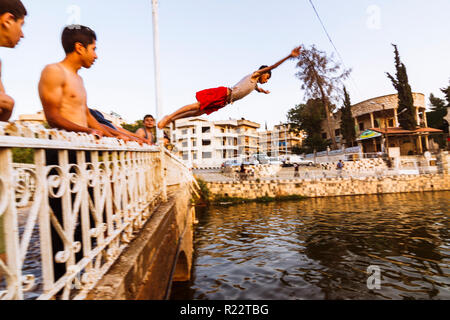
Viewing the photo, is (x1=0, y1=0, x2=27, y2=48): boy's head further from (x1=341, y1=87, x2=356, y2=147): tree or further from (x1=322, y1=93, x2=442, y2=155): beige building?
(x1=341, y1=87, x2=356, y2=147): tree

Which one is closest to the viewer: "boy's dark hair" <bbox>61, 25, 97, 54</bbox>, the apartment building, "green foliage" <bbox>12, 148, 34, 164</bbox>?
"boy's dark hair" <bbox>61, 25, 97, 54</bbox>

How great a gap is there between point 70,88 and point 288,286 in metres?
6.20

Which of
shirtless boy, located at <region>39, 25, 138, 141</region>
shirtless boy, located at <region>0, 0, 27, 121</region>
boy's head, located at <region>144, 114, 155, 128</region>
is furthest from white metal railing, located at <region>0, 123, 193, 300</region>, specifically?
boy's head, located at <region>144, 114, 155, 128</region>

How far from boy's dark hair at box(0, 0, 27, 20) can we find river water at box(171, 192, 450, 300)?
5.70m

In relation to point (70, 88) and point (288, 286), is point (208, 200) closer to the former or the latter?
point (288, 286)

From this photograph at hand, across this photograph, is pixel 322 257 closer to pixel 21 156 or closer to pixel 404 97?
pixel 21 156

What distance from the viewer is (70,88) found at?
228 cm

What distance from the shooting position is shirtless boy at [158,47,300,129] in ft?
15.1

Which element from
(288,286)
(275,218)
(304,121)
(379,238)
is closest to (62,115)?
(288,286)

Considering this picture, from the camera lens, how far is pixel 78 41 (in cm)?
235

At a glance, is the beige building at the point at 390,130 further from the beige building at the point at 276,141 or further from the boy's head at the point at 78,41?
the boy's head at the point at 78,41

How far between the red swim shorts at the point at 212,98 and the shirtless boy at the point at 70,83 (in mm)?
2342

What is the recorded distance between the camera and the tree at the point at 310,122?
4053 centimetres

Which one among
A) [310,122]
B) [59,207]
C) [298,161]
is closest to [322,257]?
[59,207]
